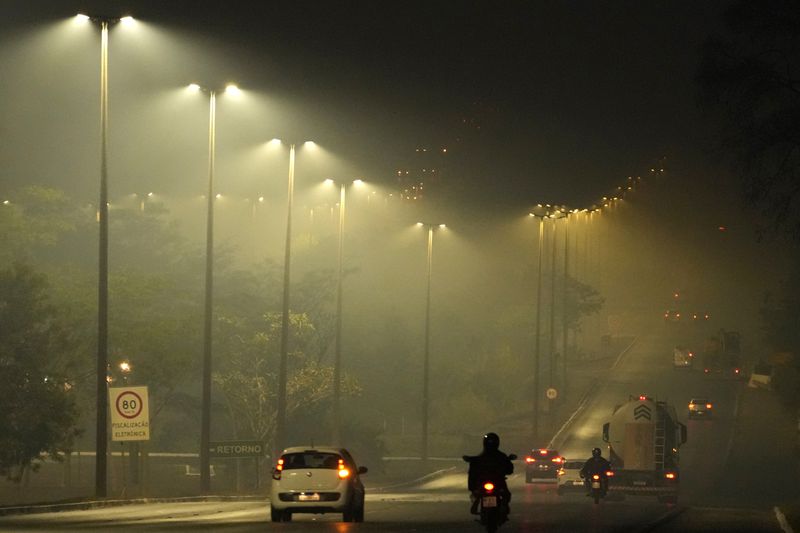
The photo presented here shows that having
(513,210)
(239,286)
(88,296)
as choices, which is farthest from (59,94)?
(513,210)

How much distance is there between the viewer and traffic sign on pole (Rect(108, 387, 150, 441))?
38.7 m

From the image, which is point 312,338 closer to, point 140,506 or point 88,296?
point 88,296

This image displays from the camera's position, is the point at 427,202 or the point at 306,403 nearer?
the point at 306,403

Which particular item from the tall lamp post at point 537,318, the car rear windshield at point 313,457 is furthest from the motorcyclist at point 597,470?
the tall lamp post at point 537,318

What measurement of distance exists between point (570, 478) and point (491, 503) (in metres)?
35.7

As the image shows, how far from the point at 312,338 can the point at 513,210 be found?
103567 millimetres

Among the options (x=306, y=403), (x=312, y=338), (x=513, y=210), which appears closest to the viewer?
(x=306, y=403)

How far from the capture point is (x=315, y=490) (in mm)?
30609

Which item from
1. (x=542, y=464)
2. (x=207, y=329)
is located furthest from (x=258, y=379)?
(x=207, y=329)

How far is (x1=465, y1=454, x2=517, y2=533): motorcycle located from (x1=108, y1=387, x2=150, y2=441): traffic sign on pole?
54.9ft

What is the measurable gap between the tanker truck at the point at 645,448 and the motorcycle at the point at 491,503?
2756cm

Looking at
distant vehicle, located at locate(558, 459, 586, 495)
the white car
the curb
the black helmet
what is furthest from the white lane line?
distant vehicle, located at locate(558, 459, 586, 495)

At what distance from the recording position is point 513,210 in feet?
620

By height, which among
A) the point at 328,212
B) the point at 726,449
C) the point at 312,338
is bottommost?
the point at 726,449
